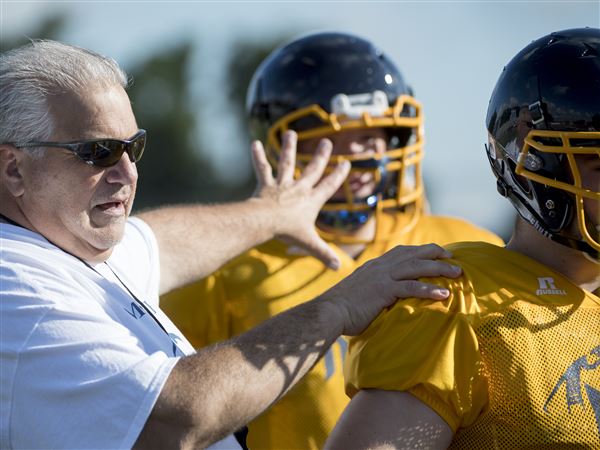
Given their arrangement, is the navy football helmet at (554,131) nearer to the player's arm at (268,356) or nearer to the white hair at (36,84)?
the player's arm at (268,356)

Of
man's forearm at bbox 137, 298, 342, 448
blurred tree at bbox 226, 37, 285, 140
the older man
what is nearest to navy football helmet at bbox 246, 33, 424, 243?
the older man

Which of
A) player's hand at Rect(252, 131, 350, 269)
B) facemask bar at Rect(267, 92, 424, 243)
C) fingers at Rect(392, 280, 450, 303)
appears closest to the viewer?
fingers at Rect(392, 280, 450, 303)

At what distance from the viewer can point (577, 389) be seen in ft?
8.00

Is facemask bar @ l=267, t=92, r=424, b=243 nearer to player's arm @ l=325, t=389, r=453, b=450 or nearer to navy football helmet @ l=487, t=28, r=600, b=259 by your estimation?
navy football helmet @ l=487, t=28, r=600, b=259

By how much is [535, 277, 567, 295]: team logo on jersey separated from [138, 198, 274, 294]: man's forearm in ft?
4.20

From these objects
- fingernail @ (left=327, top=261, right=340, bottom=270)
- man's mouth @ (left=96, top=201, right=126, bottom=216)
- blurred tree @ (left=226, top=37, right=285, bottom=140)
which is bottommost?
blurred tree @ (left=226, top=37, right=285, bottom=140)

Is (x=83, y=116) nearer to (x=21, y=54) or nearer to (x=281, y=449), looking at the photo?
(x=21, y=54)

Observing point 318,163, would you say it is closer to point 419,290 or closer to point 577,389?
point 419,290

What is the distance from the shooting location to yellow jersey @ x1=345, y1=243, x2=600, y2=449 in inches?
93.6

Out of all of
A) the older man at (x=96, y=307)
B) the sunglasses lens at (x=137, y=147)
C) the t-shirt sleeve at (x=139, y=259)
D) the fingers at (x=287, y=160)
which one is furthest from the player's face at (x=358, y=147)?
the sunglasses lens at (x=137, y=147)

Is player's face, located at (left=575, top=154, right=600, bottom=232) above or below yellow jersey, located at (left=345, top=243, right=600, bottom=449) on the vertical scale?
above

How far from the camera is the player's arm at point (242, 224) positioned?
3.60 m

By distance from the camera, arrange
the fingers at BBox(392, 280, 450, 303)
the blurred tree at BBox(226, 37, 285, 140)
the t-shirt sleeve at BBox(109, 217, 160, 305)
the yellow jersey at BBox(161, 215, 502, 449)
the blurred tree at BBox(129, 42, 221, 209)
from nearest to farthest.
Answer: the fingers at BBox(392, 280, 450, 303)
the t-shirt sleeve at BBox(109, 217, 160, 305)
the yellow jersey at BBox(161, 215, 502, 449)
the blurred tree at BBox(129, 42, 221, 209)
the blurred tree at BBox(226, 37, 285, 140)

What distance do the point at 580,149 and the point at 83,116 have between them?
1.20 metres
